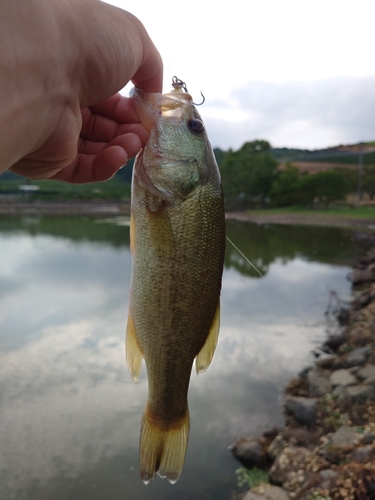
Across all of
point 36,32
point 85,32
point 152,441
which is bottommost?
point 152,441

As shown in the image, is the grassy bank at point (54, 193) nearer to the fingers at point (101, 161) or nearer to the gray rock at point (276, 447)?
the gray rock at point (276, 447)

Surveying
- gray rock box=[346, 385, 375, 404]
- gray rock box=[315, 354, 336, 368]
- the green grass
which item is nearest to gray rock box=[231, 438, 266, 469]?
gray rock box=[346, 385, 375, 404]

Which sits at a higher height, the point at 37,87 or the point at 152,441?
Answer: the point at 37,87

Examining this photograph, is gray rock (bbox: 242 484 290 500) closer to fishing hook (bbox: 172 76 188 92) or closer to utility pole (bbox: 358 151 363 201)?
fishing hook (bbox: 172 76 188 92)

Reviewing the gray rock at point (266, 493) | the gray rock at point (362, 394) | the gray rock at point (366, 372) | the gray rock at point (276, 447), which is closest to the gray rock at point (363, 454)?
the gray rock at point (266, 493)

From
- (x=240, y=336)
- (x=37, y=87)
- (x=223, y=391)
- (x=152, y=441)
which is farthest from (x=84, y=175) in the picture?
(x=240, y=336)

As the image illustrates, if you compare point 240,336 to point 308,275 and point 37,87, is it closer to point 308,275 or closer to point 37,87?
point 308,275
